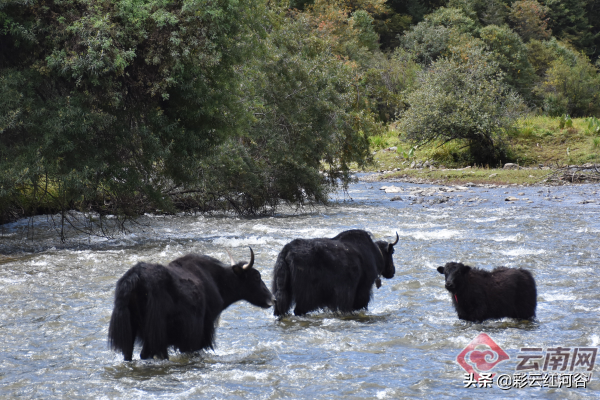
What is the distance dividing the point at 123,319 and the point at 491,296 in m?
4.96

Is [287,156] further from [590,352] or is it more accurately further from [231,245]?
[590,352]

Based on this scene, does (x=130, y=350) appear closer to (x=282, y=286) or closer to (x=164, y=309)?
(x=164, y=309)

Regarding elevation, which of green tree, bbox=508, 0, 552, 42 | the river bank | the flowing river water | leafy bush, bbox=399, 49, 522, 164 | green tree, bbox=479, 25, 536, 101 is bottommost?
the flowing river water

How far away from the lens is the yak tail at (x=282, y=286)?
27.6 ft

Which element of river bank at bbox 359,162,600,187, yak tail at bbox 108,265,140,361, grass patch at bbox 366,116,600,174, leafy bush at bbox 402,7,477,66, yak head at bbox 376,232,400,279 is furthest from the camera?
leafy bush at bbox 402,7,477,66

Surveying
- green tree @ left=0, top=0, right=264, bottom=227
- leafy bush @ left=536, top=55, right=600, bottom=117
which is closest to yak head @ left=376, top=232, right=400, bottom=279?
green tree @ left=0, top=0, right=264, bottom=227

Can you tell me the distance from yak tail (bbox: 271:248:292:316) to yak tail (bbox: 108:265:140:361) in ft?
8.98

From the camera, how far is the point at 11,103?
13320 millimetres

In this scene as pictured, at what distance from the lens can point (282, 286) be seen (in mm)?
8414

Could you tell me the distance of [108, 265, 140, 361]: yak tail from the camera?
599cm

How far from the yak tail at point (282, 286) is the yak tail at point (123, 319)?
8.98ft

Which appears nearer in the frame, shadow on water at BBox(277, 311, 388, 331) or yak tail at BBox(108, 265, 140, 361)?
yak tail at BBox(108, 265, 140, 361)

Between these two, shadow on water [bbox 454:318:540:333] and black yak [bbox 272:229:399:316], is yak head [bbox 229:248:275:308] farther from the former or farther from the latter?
shadow on water [bbox 454:318:540:333]

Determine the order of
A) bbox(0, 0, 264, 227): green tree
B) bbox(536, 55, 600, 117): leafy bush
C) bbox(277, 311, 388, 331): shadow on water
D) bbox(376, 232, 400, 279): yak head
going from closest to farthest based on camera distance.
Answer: bbox(277, 311, 388, 331): shadow on water
bbox(376, 232, 400, 279): yak head
bbox(0, 0, 264, 227): green tree
bbox(536, 55, 600, 117): leafy bush
